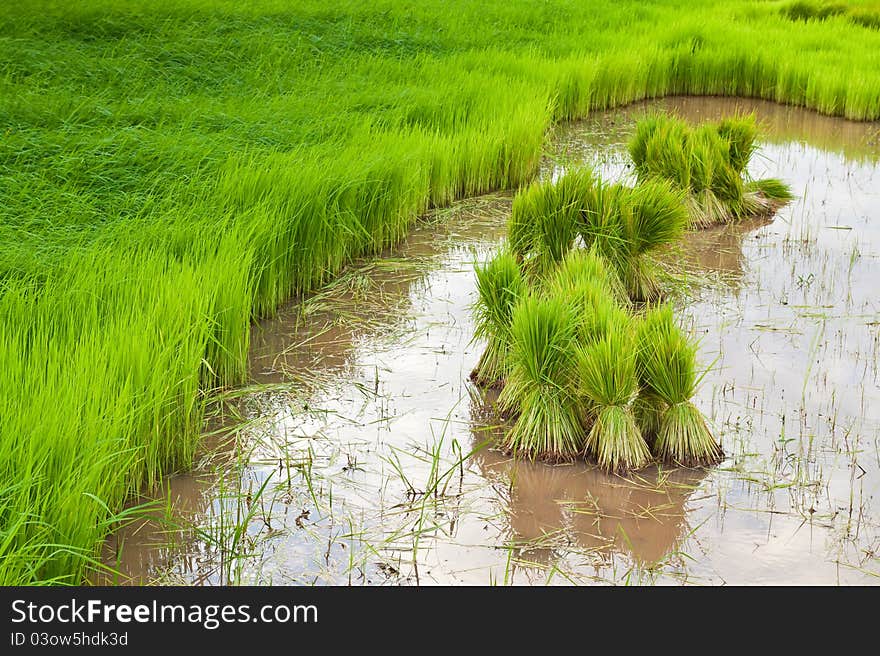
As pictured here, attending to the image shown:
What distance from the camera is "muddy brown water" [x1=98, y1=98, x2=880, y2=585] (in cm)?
276

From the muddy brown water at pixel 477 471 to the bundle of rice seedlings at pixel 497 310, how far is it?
0.13 m

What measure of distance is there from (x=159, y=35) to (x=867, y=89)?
6420 millimetres

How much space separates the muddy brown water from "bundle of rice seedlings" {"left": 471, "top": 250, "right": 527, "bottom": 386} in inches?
5.1

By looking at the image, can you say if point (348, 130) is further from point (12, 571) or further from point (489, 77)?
point (12, 571)

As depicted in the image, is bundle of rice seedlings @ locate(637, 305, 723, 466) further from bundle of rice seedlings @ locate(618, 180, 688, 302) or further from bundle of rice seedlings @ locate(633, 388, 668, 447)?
bundle of rice seedlings @ locate(618, 180, 688, 302)

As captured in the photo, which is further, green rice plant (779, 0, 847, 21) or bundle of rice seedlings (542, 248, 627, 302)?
green rice plant (779, 0, 847, 21)

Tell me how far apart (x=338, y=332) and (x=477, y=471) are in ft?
4.33

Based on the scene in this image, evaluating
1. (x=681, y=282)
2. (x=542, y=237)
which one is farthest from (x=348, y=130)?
(x=681, y=282)

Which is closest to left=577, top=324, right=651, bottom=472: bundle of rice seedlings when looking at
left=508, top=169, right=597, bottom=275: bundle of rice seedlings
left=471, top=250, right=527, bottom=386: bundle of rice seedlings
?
left=471, top=250, right=527, bottom=386: bundle of rice seedlings

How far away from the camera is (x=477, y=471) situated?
3.31 metres

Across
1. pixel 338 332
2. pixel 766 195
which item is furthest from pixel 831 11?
pixel 338 332

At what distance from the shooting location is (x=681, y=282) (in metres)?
5.14

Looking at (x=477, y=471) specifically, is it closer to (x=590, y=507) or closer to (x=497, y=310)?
(x=590, y=507)

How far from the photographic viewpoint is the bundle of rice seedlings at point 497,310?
3.90m
